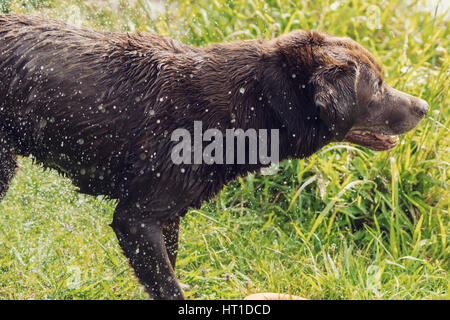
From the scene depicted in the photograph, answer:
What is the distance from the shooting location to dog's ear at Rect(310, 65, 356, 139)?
3.06 m

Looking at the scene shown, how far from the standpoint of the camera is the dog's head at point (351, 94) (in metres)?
3.11

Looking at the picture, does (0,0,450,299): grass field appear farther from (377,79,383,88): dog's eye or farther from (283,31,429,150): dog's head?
(377,79,383,88): dog's eye

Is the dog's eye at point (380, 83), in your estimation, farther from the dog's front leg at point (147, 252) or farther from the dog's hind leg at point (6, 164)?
the dog's hind leg at point (6, 164)

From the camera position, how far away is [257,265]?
12.2ft

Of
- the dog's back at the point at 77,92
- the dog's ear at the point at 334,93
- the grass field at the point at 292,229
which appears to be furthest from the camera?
the grass field at the point at 292,229

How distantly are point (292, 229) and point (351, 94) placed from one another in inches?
51.6

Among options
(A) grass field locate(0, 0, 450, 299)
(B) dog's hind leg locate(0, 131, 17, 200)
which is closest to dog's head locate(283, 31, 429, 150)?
(A) grass field locate(0, 0, 450, 299)

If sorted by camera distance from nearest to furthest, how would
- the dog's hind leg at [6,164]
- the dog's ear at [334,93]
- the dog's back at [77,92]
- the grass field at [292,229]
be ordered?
1. the dog's ear at [334,93]
2. the dog's back at [77,92]
3. the dog's hind leg at [6,164]
4. the grass field at [292,229]

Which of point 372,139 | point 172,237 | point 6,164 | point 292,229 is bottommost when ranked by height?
point 292,229

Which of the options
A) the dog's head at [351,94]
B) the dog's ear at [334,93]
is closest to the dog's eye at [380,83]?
the dog's head at [351,94]

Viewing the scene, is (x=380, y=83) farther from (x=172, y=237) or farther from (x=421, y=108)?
(x=172, y=237)

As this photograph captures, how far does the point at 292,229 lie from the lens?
4156 millimetres

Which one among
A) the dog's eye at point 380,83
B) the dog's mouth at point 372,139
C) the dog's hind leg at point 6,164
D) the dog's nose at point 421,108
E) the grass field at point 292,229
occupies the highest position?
the dog's eye at point 380,83

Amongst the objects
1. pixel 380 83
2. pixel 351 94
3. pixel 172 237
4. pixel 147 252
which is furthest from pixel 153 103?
pixel 380 83
